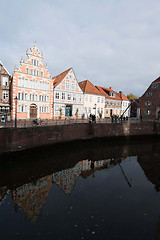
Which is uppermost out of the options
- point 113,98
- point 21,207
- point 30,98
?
point 113,98

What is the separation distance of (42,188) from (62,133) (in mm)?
9370

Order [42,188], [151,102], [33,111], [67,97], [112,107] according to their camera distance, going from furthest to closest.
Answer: [112,107], [151,102], [67,97], [33,111], [42,188]

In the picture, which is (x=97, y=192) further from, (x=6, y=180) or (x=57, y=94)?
(x=57, y=94)

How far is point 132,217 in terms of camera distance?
6.38 m

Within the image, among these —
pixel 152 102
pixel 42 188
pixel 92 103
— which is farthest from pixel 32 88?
pixel 152 102

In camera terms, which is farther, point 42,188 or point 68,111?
point 68,111

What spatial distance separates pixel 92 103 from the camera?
3228 centimetres

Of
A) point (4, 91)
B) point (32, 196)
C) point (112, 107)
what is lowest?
point (32, 196)

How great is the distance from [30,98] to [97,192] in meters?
20.4

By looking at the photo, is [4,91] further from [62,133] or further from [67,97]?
[62,133]

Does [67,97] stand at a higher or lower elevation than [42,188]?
higher

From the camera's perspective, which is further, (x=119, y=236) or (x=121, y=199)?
(x=121, y=199)

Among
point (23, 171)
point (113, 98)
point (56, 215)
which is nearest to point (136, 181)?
point (56, 215)

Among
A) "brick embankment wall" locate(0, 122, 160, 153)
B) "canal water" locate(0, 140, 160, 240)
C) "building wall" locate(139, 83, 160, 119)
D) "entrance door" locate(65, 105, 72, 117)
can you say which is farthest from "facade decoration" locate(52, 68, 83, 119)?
"building wall" locate(139, 83, 160, 119)
